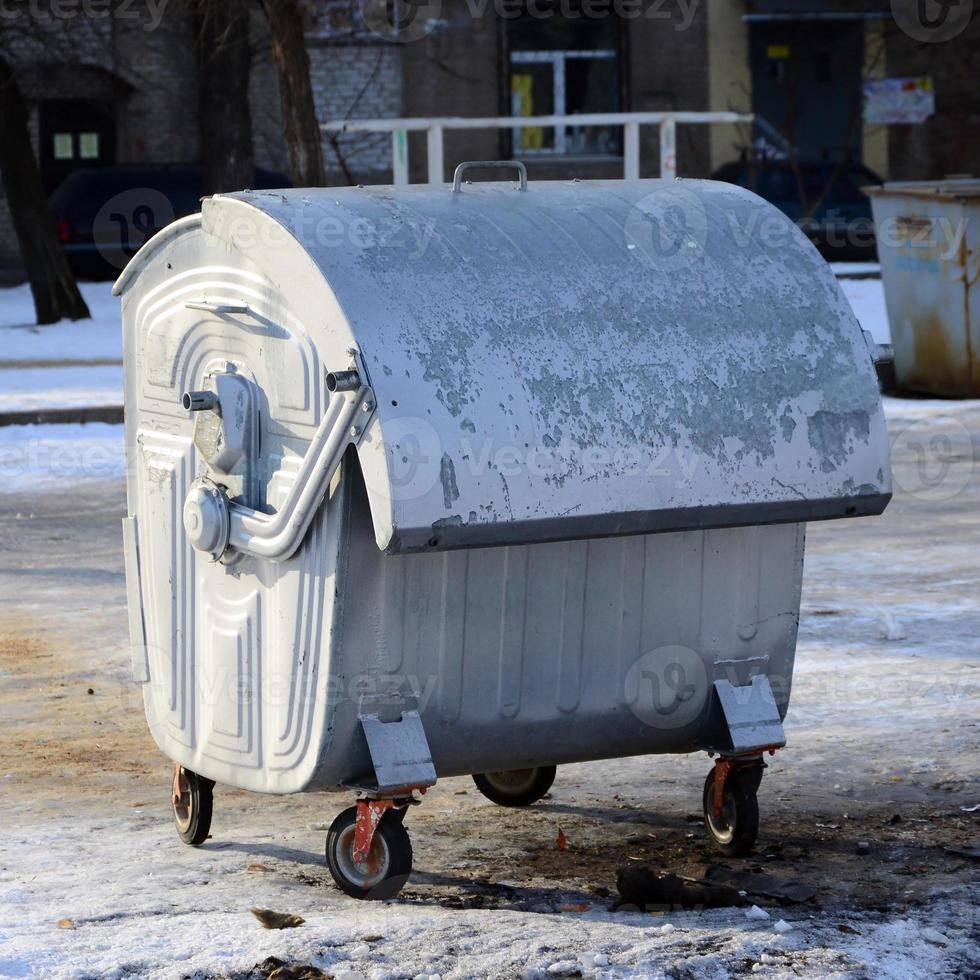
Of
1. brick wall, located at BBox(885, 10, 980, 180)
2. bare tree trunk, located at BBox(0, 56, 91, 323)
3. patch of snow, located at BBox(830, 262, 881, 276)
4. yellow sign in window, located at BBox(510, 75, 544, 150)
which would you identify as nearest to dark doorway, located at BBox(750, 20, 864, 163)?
brick wall, located at BBox(885, 10, 980, 180)

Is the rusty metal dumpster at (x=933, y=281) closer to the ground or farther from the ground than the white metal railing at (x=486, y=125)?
closer to the ground

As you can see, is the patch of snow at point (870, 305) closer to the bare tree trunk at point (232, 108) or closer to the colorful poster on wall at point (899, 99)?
the bare tree trunk at point (232, 108)

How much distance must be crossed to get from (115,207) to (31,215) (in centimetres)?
626

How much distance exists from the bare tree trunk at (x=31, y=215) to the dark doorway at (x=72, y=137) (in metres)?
9.38

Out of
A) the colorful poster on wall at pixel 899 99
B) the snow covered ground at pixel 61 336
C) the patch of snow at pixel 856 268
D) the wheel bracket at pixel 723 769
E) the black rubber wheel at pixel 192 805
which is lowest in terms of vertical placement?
the patch of snow at pixel 856 268

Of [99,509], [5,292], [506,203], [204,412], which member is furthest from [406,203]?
[5,292]

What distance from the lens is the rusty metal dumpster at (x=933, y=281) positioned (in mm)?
11930

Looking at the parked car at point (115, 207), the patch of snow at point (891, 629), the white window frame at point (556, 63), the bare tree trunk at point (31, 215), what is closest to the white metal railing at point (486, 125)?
the bare tree trunk at point (31, 215)

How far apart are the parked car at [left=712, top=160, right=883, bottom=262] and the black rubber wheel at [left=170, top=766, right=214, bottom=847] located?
2077cm

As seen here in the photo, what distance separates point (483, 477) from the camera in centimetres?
363

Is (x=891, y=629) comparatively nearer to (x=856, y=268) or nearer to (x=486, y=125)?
(x=486, y=125)

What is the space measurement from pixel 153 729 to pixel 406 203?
136 centimetres

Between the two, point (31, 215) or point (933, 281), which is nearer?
point (933, 281)

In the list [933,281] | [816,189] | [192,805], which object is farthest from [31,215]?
[192,805]
